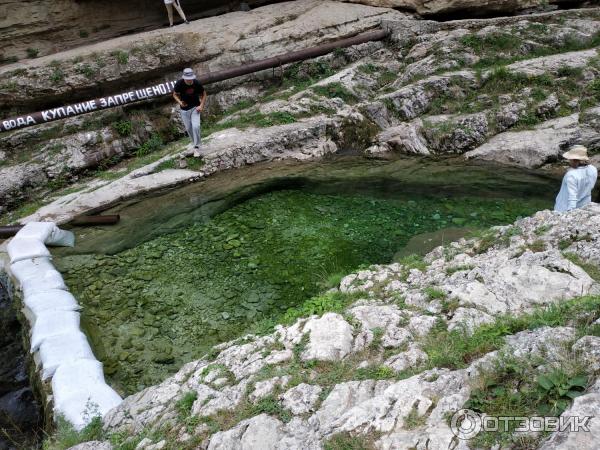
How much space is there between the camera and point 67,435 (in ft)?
16.1

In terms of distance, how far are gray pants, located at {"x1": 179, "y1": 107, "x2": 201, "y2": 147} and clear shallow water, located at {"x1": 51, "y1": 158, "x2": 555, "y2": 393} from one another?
1.32 meters

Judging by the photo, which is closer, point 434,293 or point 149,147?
point 434,293

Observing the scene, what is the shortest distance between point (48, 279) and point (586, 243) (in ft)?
27.0

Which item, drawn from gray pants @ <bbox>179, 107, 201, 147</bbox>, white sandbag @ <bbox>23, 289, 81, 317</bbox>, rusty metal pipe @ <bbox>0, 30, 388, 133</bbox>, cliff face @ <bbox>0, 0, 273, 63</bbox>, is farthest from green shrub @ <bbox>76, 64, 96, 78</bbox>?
white sandbag @ <bbox>23, 289, 81, 317</bbox>

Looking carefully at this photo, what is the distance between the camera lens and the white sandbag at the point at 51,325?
6.46 m

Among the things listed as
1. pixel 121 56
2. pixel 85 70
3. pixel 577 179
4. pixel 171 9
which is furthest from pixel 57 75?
pixel 577 179

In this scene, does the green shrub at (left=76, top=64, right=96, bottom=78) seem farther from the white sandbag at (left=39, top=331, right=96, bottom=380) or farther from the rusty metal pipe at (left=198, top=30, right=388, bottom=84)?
the white sandbag at (left=39, top=331, right=96, bottom=380)

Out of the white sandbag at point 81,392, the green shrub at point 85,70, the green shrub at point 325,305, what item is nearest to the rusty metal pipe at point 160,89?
the green shrub at point 85,70

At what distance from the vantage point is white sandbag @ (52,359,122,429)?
206 inches

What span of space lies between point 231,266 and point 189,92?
508cm

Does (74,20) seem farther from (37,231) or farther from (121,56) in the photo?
(37,231)

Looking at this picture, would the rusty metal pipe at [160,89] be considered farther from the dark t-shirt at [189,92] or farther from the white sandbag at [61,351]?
the white sandbag at [61,351]

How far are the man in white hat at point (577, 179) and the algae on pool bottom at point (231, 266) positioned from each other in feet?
7.92

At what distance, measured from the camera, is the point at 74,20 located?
54.6 ft
